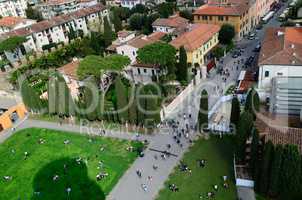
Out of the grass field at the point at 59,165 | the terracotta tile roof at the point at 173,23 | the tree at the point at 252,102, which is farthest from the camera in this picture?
the terracotta tile roof at the point at 173,23

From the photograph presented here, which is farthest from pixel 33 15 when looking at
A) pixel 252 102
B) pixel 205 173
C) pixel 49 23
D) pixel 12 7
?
pixel 205 173

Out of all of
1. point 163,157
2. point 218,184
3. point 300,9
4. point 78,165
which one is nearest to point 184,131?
point 163,157

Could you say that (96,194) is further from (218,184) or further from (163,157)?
(218,184)

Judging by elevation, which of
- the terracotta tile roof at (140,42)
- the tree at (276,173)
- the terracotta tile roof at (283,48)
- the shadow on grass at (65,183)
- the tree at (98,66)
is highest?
the terracotta tile roof at (283,48)

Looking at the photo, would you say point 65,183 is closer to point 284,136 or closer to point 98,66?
point 98,66

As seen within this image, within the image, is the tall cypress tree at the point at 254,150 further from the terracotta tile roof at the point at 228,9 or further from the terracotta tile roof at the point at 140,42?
the terracotta tile roof at the point at 228,9

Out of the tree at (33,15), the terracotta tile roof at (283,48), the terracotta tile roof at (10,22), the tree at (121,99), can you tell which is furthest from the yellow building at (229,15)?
the tree at (33,15)

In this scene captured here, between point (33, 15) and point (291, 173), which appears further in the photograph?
point (33, 15)
